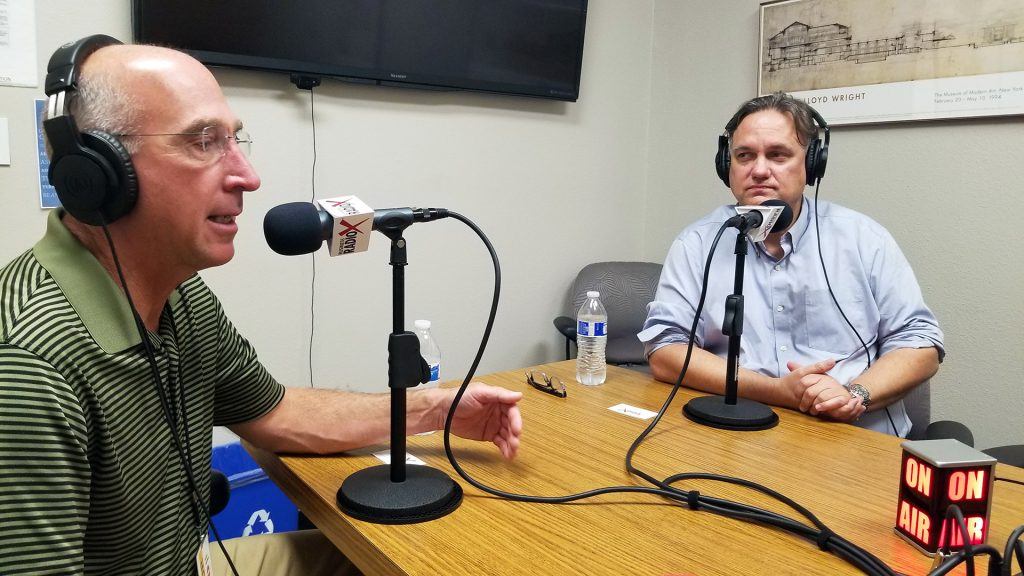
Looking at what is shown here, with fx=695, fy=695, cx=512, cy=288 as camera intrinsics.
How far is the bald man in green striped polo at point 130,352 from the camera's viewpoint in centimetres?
72

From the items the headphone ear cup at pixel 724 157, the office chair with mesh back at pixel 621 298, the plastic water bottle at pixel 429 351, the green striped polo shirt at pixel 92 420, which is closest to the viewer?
the green striped polo shirt at pixel 92 420

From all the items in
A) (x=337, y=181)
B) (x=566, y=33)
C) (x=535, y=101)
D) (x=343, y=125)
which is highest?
(x=566, y=33)

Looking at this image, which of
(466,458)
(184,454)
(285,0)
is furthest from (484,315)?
(184,454)

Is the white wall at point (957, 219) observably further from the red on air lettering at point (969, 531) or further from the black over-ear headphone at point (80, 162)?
the black over-ear headphone at point (80, 162)

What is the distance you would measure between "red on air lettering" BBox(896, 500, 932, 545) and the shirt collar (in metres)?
1.00

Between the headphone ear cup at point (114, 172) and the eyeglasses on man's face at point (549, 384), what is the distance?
940 mm

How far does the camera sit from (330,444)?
1158 millimetres

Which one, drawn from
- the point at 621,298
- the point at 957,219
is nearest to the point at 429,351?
the point at 621,298

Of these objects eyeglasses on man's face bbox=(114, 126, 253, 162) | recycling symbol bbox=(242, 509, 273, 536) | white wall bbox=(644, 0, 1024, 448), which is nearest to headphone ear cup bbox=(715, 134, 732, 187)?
white wall bbox=(644, 0, 1024, 448)

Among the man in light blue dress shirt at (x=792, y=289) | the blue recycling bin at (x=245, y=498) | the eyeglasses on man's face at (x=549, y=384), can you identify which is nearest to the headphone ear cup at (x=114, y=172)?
the eyeglasses on man's face at (x=549, y=384)

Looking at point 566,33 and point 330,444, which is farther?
point 566,33

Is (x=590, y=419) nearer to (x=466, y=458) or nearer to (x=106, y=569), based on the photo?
(x=466, y=458)

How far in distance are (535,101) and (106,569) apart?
2331 millimetres

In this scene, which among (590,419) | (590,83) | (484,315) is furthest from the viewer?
(590,83)
